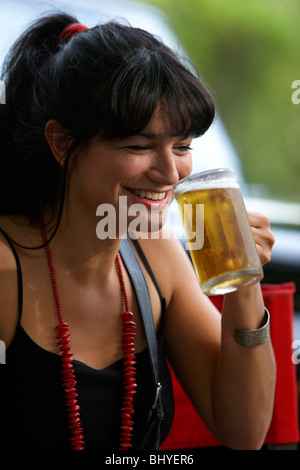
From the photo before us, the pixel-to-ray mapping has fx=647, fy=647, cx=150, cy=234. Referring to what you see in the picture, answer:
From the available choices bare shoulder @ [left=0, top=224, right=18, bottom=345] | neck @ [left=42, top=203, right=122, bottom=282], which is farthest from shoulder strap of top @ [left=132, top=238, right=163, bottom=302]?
bare shoulder @ [left=0, top=224, right=18, bottom=345]

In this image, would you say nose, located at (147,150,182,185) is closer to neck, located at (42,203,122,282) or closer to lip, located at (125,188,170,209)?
lip, located at (125,188,170,209)

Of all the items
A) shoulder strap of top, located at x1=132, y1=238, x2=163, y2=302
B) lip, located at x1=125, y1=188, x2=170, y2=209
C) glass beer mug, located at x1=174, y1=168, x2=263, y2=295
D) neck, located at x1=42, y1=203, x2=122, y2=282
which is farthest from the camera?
shoulder strap of top, located at x1=132, y1=238, x2=163, y2=302

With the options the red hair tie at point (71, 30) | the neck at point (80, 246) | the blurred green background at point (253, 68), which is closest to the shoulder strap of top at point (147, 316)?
the neck at point (80, 246)

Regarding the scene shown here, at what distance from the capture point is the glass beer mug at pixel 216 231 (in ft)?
4.20

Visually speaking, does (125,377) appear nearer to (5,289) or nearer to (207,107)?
(5,289)

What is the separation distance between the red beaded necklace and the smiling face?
0.22 metres

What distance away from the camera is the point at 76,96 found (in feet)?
4.53

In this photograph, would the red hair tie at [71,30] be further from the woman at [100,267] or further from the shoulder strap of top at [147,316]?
the shoulder strap of top at [147,316]

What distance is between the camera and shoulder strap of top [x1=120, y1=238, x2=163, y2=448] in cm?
157

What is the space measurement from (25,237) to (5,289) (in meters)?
0.14

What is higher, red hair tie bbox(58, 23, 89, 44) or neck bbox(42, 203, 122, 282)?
red hair tie bbox(58, 23, 89, 44)

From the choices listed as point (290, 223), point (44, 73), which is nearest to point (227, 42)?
point (290, 223)

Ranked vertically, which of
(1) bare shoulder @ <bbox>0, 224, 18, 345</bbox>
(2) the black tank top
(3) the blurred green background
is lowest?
(2) the black tank top

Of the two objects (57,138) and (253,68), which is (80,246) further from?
(253,68)
